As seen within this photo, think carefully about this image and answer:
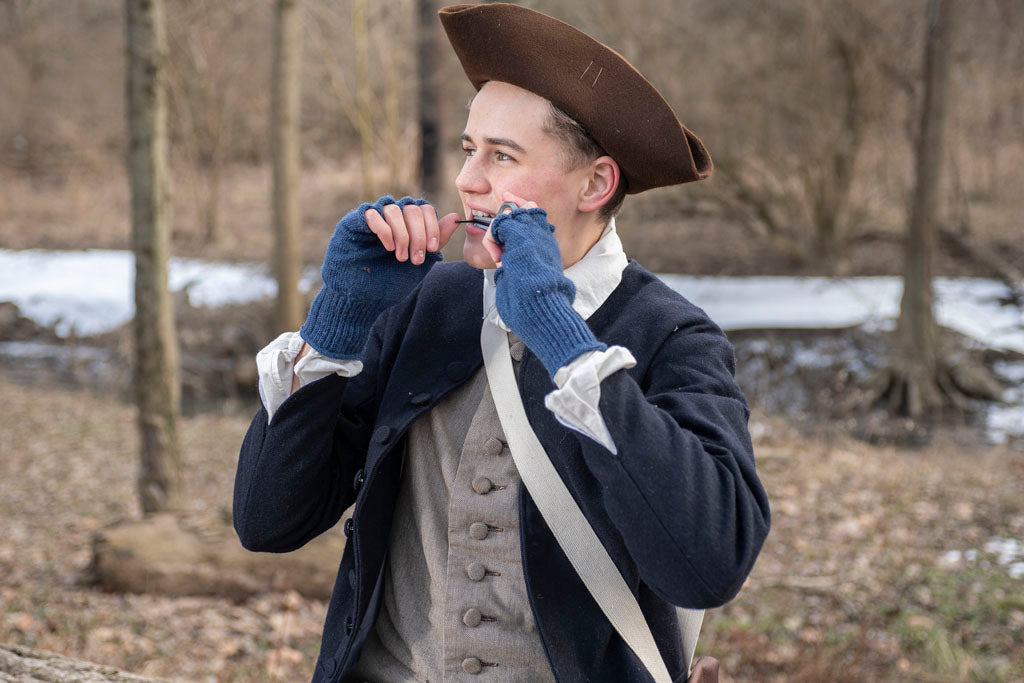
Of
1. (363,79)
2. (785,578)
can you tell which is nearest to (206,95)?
(363,79)

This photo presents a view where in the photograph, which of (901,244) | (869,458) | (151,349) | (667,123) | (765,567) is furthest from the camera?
(901,244)

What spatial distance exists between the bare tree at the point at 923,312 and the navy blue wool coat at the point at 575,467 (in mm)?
9246

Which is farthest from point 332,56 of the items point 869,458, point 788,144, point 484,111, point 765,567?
point 484,111

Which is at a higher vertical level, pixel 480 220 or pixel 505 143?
pixel 505 143

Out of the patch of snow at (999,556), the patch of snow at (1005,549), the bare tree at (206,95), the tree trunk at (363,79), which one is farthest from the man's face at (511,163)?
the bare tree at (206,95)

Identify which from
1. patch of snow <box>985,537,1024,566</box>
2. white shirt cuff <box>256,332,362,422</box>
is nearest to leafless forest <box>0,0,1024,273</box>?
patch of snow <box>985,537,1024,566</box>

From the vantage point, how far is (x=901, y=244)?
14578 mm

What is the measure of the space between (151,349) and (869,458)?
5990 millimetres

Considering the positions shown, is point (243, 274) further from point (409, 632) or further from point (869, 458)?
point (409, 632)

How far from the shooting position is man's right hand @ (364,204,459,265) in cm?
172

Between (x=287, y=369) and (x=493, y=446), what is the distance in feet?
1.38

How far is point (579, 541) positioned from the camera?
5.46 ft

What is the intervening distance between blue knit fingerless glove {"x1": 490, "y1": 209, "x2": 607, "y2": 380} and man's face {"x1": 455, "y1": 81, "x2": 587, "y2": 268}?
0.17m

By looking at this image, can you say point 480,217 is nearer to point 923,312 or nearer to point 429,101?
point 923,312
